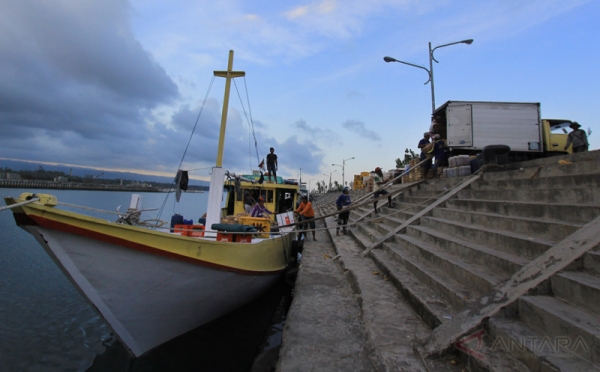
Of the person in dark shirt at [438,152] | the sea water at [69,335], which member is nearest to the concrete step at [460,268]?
the sea water at [69,335]

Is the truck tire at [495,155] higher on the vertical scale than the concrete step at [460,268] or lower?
higher

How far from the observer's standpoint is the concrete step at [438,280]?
3016 millimetres

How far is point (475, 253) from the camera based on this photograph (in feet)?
11.7

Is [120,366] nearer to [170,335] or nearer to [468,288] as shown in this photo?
[170,335]

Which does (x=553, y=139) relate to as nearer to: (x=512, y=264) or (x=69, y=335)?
(x=512, y=264)

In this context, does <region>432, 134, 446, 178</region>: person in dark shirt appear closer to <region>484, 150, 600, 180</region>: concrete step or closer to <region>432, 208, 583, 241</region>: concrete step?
<region>484, 150, 600, 180</region>: concrete step

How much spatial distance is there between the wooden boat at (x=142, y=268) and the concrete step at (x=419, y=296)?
2468 millimetres

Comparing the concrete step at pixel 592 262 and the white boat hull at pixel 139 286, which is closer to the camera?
the concrete step at pixel 592 262

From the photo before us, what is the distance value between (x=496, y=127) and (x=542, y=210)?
28.0ft

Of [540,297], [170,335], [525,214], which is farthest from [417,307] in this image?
[170,335]

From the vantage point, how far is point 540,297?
7.70 ft

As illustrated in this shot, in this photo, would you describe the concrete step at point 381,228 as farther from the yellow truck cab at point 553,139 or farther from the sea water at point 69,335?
the yellow truck cab at point 553,139

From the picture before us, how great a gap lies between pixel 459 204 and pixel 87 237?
6006 mm

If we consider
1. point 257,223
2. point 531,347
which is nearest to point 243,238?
point 257,223
